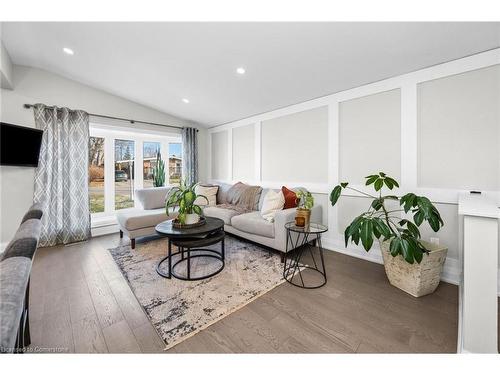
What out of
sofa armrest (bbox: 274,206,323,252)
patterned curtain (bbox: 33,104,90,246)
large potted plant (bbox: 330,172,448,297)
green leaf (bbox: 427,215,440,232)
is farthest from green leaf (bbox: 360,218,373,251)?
patterned curtain (bbox: 33,104,90,246)

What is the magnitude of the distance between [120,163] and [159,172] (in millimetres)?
710

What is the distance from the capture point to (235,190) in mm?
3922

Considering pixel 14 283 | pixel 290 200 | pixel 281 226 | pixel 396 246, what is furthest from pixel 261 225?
pixel 14 283

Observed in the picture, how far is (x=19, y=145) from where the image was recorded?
2734 mm

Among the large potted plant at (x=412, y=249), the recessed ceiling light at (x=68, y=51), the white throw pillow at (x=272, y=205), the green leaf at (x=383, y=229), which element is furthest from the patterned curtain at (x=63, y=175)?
the green leaf at (x=383, y=229)

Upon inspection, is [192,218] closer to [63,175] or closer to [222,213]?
[222,213]

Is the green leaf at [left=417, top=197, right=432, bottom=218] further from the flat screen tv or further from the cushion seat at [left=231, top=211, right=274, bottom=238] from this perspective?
the flat screen tv

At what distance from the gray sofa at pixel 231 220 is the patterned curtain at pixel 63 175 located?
0.69 metres

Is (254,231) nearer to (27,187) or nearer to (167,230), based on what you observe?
(167,230)

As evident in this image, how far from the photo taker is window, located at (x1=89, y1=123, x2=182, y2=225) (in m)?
3.85

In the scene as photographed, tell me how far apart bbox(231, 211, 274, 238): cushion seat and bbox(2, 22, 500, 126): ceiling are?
1.81 m

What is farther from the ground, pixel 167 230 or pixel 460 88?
pixel 460 88
